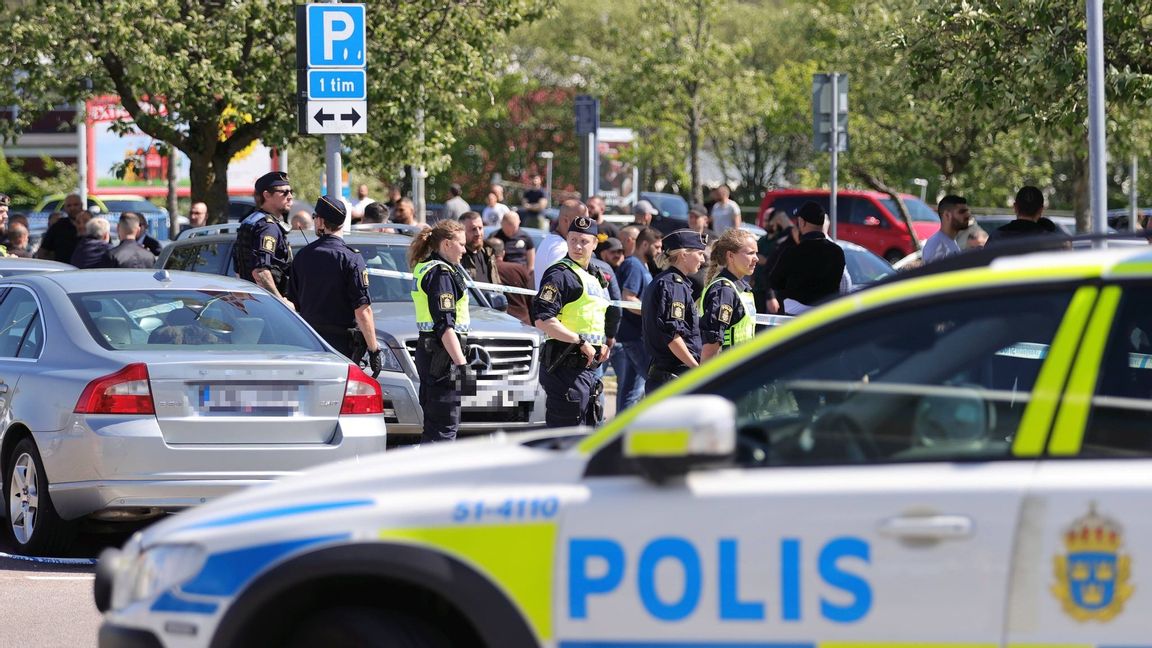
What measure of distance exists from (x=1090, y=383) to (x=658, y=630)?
1.10m

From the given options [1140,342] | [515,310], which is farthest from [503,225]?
[1140,342]

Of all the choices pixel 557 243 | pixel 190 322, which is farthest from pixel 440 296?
pixel 557 243

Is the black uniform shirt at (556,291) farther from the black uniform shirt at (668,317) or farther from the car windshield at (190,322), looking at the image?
the car windshield at (190,322)

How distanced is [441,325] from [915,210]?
27.0m

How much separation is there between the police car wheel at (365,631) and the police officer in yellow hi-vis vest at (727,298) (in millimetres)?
4767

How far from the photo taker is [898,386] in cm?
386

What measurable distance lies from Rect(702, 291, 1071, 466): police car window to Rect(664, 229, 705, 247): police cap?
5.04m

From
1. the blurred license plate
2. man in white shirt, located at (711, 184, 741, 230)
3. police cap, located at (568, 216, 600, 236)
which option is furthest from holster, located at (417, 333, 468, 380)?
man in white shirt, located at (711, 184, 741, 230)

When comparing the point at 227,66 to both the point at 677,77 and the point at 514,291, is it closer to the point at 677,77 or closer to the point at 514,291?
the point at 514,291

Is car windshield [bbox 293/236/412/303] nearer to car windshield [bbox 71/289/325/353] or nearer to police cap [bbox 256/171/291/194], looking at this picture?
police cap [bbox 256/171/291/194]

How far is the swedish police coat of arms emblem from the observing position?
3.44 m

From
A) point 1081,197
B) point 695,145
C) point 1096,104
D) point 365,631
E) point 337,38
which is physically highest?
point 695,145

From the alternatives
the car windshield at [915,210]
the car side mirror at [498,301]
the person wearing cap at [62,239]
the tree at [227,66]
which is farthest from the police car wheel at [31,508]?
the car windshield at [915,210]

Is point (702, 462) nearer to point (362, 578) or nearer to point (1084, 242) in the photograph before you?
point (362, 578)
